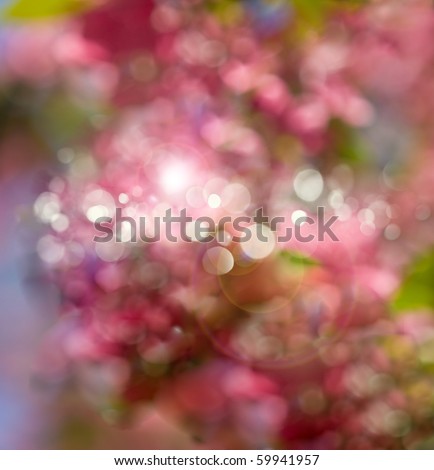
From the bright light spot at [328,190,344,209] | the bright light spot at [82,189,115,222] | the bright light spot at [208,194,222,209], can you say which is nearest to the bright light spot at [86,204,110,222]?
the bright light spot at [82,189,115,222]

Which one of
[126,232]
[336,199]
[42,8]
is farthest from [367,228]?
[42,8]

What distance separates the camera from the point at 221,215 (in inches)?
29.8

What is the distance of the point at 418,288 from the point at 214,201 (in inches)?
8.9

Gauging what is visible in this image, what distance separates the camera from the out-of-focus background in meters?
0.69

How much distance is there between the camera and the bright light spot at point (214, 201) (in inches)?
28.5

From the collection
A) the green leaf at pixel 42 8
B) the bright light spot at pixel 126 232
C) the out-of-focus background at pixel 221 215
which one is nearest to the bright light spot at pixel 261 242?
the out-of-focus background at pixel 221 215

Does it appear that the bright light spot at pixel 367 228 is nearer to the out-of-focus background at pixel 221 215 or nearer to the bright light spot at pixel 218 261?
the out-of-focus background at pixel 221 215

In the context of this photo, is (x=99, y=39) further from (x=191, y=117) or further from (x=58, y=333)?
(x=58, y=333)

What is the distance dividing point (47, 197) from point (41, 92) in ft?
0.38

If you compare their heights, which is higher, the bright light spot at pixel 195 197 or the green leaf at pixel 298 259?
the bright light spot at pixel 195 197

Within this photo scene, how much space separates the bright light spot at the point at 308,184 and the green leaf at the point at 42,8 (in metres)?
0.28

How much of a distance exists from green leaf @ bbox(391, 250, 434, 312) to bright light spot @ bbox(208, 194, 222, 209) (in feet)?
0.67

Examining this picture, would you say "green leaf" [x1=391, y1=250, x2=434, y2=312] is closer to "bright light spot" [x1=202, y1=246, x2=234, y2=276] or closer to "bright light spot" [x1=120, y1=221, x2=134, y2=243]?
"bright light spot" [x1=202, y1=246, x2=234, y2=276]

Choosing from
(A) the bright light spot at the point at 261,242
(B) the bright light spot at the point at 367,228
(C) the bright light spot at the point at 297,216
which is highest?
(C) the bright light spot at the point at 297,216
